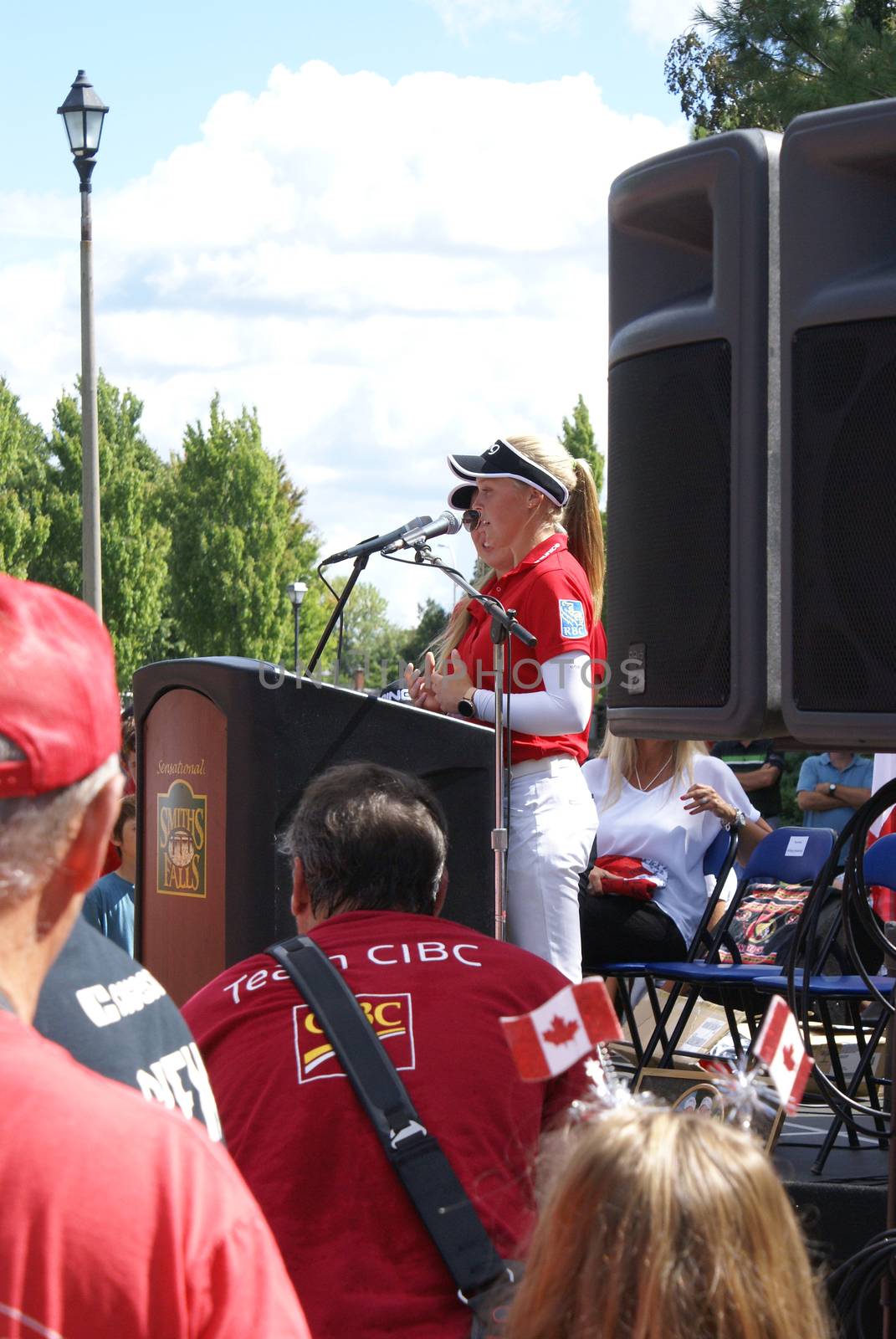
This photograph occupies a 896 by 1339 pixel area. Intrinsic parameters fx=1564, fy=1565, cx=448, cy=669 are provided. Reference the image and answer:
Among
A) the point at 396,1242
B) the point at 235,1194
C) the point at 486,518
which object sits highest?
the point at 486,518

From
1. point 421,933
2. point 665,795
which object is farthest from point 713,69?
point 421,933

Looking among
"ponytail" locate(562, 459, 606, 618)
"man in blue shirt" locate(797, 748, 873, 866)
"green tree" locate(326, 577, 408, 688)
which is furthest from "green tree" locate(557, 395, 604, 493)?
"green tree" locate(326, 577, 408, 688)

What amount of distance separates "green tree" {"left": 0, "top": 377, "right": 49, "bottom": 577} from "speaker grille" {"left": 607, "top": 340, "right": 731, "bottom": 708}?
24784 millimetres

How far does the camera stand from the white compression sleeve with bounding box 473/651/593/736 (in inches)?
136

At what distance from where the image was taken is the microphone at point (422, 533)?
Result: 3.34m

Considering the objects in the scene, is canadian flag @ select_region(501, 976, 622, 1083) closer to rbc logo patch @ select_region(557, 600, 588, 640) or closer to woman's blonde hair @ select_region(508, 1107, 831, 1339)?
woman's blonde hair @ select_region(508, 1107, 831, 1339)

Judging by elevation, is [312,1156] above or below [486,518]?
below

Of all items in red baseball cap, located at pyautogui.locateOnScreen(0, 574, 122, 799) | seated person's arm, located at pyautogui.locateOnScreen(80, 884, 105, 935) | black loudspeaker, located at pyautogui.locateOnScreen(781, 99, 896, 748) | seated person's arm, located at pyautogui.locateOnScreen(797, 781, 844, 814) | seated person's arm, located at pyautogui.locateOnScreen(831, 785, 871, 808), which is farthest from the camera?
seated person's arm, located at pyautogui.locateOnScreen(797, 781, 844, 814)

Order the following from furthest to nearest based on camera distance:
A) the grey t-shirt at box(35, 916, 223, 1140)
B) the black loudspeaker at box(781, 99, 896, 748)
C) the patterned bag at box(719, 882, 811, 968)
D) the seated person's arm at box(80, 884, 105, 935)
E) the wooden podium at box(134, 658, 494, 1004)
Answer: the patterned bag at box(719, 882, 811, 968) → the seated person's arm at box(80, 884, 105, 935) → the wooden podium at box(134, 658, 494, 1004) → the black loudspeaker at box(781, 99, 896, 748) → the grey t-shirt at box(35, 916, 223, 1140)

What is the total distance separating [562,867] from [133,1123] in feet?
8.52

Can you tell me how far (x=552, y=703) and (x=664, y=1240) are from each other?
2.43 metres

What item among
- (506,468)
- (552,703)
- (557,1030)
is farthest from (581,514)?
(557,1030)

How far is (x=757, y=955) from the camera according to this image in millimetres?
5227

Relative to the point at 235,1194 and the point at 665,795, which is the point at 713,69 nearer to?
the point at 665,795
